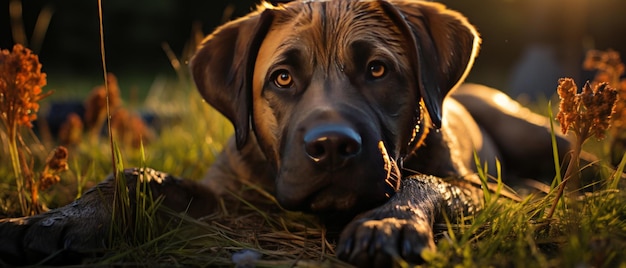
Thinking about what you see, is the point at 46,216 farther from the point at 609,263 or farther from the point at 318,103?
the point at 609,263

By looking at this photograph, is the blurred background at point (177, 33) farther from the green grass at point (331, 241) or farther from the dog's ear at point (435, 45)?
the green grass at point (331, 241)

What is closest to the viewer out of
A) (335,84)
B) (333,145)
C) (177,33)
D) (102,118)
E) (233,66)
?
(333,145)

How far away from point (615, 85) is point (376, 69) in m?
1.94

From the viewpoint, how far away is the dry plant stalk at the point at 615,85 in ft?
13.1

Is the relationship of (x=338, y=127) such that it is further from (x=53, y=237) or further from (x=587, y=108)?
(x=53, y=237)

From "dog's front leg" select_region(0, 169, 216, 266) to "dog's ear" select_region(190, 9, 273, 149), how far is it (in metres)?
0.59

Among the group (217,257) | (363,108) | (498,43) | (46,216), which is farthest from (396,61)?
(498,43)

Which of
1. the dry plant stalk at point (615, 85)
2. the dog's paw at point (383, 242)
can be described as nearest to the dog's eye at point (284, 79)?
the dog's paw at point (383, 242)

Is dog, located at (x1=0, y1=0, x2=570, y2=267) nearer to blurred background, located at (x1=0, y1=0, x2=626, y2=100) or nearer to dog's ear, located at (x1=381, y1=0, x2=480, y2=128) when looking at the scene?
dog's ear, located at (x1=381, y1=0, x2=480, y2=128)

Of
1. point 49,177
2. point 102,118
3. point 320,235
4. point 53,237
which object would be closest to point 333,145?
point 320,235

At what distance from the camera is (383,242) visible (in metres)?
2.23

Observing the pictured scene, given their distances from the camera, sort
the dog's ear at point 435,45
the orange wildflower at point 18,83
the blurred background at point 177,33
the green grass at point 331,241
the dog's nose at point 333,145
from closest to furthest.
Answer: the green grass at point 331,241, the dog's nose at point 333,145, the orange wildflower at point 18,83, the dog's ear at point 435,45, the blurred background at point 177,33

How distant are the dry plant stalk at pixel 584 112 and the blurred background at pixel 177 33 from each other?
27.3ft

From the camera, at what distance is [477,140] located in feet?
16.4
